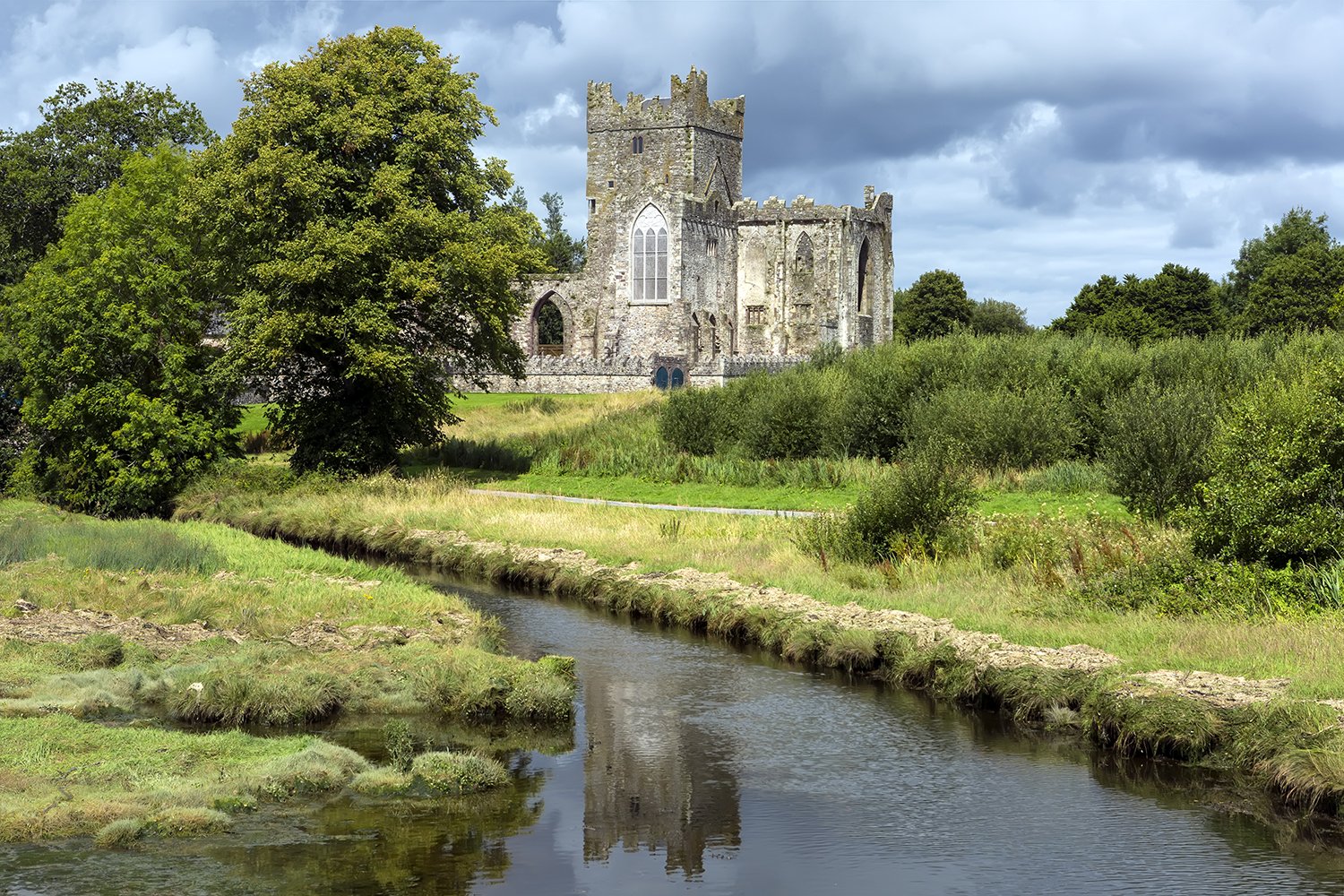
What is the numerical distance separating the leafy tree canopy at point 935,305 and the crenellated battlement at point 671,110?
2570cm

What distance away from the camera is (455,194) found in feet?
149

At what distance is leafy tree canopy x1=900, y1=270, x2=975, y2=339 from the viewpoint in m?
110

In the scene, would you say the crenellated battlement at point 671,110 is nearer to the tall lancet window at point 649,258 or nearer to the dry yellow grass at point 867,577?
the tall lancet window at point 649,258

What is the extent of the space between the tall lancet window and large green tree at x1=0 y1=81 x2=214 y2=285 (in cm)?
2960

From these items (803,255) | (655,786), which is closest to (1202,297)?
(803,255)

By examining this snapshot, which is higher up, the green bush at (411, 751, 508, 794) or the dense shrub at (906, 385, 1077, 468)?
the dense shrub at (906, 385, 1077, 468)

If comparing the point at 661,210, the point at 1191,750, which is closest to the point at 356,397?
the point at 1191,750

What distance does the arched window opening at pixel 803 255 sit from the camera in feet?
297

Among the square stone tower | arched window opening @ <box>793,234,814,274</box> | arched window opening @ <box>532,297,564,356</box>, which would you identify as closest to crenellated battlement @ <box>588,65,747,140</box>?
the square stone tower

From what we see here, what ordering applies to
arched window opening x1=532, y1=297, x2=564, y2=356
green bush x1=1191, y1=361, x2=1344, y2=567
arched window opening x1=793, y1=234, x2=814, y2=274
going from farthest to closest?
arched window opening x1=532, y1=297, x2=564, y2=356 < arched window opening x1=793, y1=234, x2=814, y2=274 < green bush x1=1191, y1=361, x2=1344, y2=567

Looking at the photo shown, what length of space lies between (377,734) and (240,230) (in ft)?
96.3

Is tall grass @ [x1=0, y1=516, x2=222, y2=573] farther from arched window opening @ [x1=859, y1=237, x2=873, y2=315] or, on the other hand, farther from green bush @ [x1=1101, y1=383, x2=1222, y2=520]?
arched window opening @ [x1=859, y1=237, x2=873, y2=315]

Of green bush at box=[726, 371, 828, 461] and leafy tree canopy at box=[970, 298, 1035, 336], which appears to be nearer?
green bush at box=[726, 371, 828, 461]

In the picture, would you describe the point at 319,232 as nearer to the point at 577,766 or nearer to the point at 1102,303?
the point at 577,766
